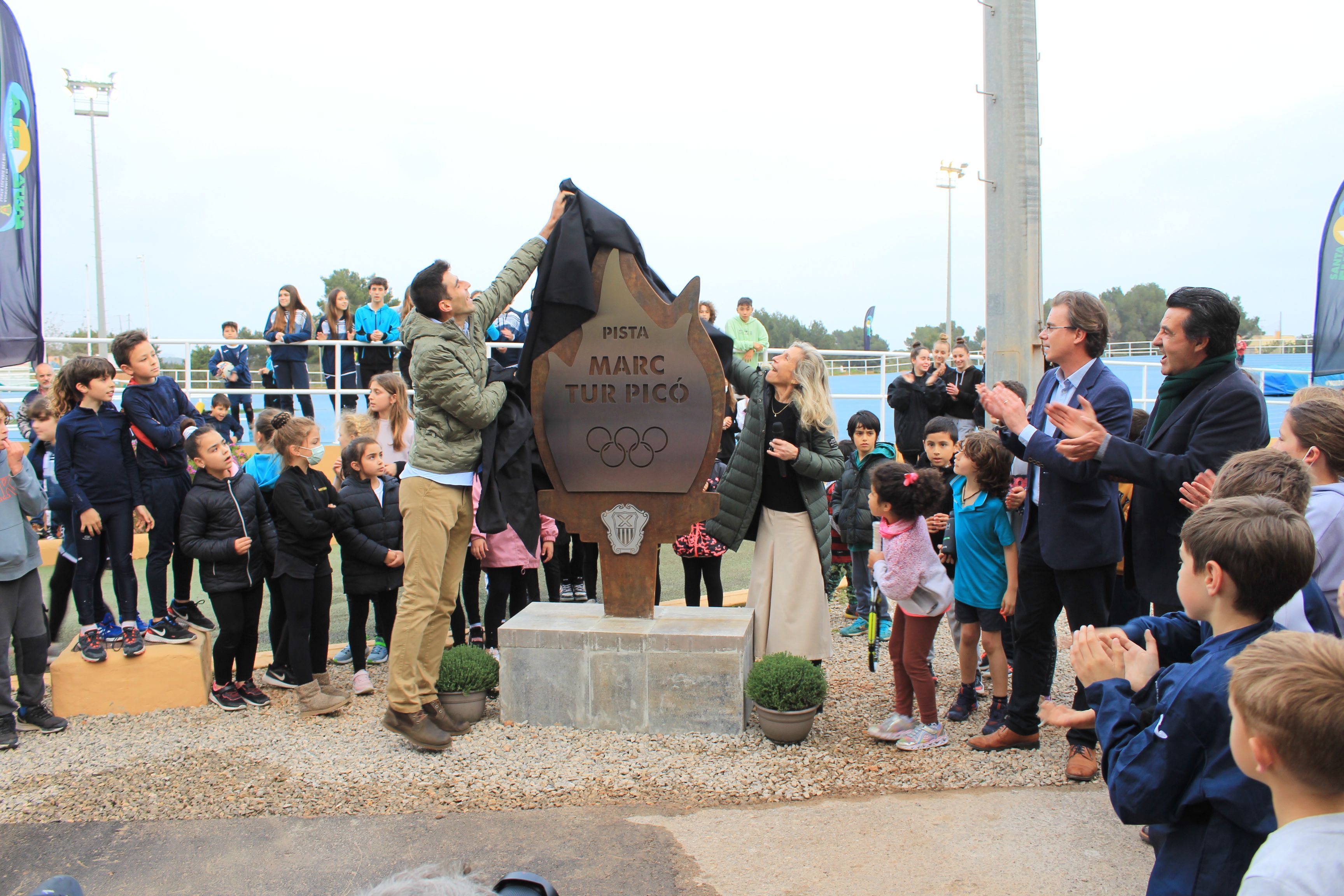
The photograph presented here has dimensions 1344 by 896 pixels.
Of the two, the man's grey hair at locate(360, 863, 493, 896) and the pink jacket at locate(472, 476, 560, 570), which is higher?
the man's grey hair at locate(360, 863, 493, 896)

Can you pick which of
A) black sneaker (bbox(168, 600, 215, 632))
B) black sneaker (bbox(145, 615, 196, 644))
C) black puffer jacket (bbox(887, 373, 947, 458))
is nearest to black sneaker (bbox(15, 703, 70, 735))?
black sneaker (bbox(145, 615, 196, 644))

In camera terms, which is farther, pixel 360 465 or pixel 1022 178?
pixel 1022 178

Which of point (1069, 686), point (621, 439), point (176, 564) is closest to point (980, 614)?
point (1069, 686)

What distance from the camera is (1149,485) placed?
3143 mm

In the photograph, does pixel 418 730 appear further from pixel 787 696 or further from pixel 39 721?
pixel 39 721

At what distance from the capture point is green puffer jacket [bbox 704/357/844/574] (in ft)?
14.8

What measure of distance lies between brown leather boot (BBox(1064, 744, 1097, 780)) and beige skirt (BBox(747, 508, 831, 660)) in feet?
4.15

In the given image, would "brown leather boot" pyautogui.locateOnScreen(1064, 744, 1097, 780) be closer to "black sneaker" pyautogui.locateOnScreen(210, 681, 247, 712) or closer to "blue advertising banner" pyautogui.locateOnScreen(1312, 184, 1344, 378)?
"black sneaker" pyautogui.locateOnScreen(210, 681, 247, 712)

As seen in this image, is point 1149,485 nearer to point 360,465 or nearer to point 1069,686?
point 1069,686

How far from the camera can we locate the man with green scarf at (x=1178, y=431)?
3070 mm

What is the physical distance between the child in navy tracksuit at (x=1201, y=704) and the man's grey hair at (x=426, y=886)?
1366mm

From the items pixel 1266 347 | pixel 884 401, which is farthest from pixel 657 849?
pixel 1266 347

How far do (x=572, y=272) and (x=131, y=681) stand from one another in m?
3.23

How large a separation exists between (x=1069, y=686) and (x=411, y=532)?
379 centimetres
